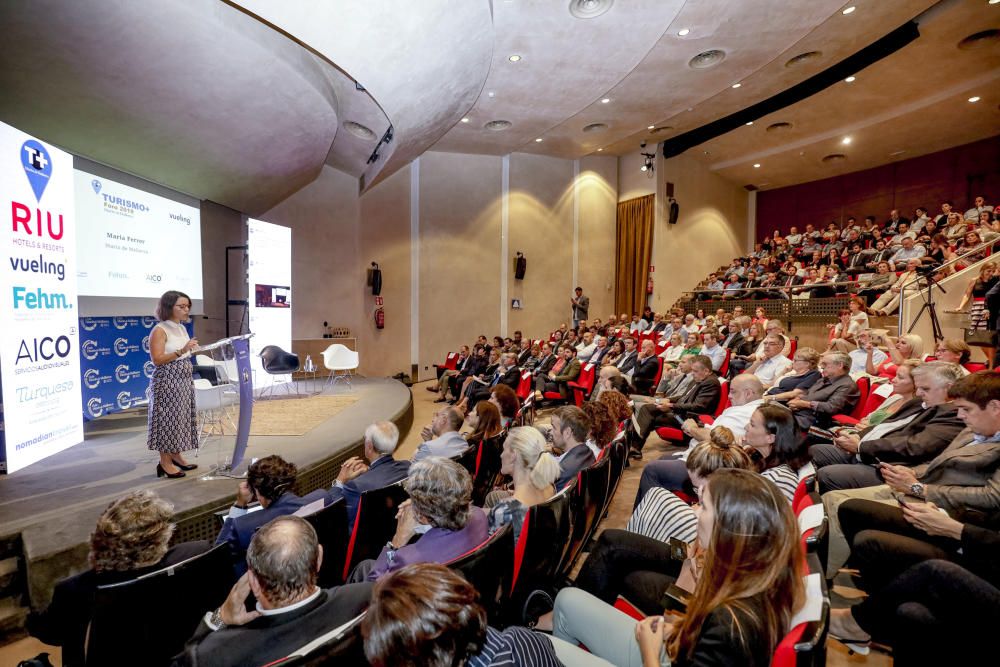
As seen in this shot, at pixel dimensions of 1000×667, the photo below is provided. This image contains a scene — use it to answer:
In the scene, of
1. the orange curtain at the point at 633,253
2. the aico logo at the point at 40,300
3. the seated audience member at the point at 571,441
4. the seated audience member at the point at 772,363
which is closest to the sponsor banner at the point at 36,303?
the aico logo at the point at 40,300

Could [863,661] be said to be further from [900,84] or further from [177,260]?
[900,84]

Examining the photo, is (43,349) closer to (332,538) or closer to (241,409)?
(241,409)

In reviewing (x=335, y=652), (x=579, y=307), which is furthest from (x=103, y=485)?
(x=579, y=307)

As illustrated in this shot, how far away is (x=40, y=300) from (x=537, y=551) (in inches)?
118

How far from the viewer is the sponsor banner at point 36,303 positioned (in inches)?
101

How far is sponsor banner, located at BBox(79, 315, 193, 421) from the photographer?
17.3ft

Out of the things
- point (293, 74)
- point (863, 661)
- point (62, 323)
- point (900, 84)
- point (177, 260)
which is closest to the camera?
point (863, 661)

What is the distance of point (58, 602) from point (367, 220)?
358 inches

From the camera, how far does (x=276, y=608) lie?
3.92ft

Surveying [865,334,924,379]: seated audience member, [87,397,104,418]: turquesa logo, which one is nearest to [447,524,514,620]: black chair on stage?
[865,334,924,379]: seated audience member

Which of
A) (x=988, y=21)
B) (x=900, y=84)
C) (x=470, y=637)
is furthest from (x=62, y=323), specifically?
(x=900, y=84)

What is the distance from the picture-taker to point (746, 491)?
3.81 ft

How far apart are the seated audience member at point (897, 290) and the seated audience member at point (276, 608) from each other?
8.05 m

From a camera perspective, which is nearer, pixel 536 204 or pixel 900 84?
pixel 900 84
